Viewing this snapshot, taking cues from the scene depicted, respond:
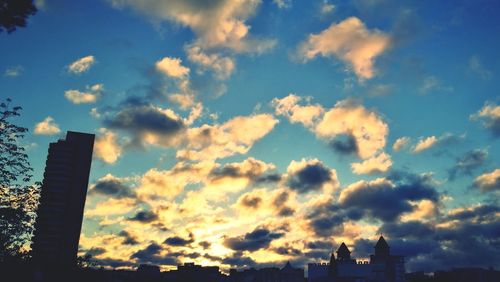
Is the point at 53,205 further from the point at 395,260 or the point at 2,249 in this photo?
the point at 2,249

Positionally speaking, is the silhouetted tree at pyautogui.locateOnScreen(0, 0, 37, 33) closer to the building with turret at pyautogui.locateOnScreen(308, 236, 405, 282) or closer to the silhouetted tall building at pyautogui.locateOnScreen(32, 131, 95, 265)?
the silhouetted tall building at pyautogui.locateOnScreen(32, 131, 95, 265)

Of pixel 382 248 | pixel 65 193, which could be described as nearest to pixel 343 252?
pixel 382 248

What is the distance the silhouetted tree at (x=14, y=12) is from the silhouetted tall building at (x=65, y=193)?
157 metres

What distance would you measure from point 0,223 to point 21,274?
5.49 metres

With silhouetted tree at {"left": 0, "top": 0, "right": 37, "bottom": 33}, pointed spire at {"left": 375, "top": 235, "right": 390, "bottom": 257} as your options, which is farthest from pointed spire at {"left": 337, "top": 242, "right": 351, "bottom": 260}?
silhouetted tree at {"left": 0, "top": 0, "right": 37, "bottom": 33}

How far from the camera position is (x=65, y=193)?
16562 cm

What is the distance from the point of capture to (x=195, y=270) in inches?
6978

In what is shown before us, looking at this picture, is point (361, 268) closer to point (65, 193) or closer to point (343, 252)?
point (343, 252)

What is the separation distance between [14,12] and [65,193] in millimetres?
166947

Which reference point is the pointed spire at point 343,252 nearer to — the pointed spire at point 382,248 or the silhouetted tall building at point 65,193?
the pointed spire at point 382,248

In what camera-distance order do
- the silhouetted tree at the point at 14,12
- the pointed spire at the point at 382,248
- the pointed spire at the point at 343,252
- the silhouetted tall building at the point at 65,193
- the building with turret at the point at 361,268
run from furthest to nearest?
the pointed spire at the point at 343,252 < the pointed spire at the point at 382,248 < the building with turret at the point at 361,268 < the silhouetted tall building at the point at 65,193 < the silhouetted tree at the point at 14,12

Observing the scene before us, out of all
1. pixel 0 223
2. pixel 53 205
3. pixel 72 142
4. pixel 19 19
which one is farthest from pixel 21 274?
pixel 72 142

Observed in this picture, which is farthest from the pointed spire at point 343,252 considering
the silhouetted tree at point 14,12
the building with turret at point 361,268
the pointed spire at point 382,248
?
the silhouetted tree at point 14,12

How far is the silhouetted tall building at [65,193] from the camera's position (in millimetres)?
157875
